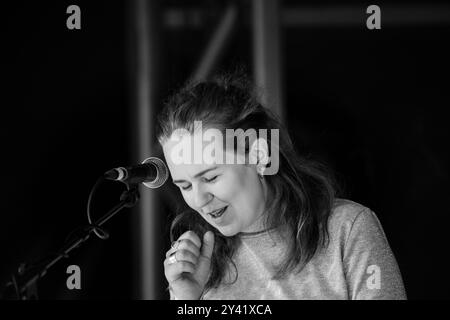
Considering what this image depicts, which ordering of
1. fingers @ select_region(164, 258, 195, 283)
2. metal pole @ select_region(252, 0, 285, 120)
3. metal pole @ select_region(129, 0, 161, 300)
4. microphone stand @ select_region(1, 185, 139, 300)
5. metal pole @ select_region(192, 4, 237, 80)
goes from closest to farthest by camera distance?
microphone stand @ select_region(1, 185, 139, 300), fingers @ select_region(164, 258, 195, 283), metal pole @ select_region(252, 0, 285, 120), metal pole @ select_region(192, 4, 237, 80), metal pole @ select_region(129, 0, 161, 300)

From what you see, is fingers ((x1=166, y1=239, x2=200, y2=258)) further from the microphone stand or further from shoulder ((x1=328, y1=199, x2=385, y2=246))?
shoulder ((x1=328, y1=199, x2=385, y2=246))

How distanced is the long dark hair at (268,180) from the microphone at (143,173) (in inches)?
4.2

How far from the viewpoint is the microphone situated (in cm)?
103

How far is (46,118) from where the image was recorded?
193 centimetres

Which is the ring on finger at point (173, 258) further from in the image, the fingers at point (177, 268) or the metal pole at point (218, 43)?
the metal pole at point (218, 43)

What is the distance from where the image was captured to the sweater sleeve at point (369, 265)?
1.04 m

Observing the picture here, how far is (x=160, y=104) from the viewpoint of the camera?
1474mm

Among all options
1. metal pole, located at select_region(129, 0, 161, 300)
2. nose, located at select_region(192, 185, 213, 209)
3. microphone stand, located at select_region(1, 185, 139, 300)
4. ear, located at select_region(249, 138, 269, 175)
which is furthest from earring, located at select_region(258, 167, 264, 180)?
metal pole, located at select_region(129, 0, 161, 300)

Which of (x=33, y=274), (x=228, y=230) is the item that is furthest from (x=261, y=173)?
(x=33, y=274)

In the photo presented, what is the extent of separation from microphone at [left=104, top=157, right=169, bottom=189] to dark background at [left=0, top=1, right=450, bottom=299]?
0.39 m

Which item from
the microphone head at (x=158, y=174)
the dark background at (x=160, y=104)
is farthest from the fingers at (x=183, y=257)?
the dark background at (x=160, y=104)
